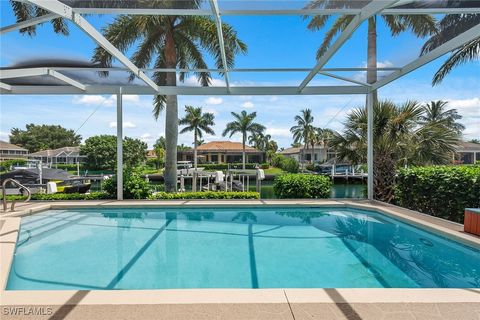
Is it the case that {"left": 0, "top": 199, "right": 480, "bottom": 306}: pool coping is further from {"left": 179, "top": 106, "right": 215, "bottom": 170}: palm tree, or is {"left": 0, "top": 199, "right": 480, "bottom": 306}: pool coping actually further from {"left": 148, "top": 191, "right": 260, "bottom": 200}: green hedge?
{"left": 179, "top": 106, "right": 215, "bottom": 170}: palm tree

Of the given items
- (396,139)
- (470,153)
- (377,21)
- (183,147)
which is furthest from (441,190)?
(183,147)

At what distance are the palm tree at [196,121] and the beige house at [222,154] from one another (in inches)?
301

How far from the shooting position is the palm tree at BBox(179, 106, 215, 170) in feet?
122

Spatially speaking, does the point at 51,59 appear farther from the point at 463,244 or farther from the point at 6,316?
the point at 463,244

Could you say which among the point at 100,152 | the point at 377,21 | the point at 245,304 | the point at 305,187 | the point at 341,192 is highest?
the point at 377,21

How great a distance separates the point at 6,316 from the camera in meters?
2.52

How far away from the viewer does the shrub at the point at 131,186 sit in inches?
363

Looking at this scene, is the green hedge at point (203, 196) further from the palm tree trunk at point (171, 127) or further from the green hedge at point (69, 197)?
the palm tree trunk at point (171, 127)

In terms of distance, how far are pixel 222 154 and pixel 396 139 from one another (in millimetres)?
37992

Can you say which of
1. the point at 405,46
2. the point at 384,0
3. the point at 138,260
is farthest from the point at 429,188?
the point at 138,260

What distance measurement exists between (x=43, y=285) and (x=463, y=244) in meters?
6.27

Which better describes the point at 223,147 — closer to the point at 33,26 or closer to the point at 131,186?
the point at 131,186

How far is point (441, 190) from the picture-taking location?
6.64m

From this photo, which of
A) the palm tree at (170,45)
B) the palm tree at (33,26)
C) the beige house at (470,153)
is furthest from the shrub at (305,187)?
the beige house at (470,153)
